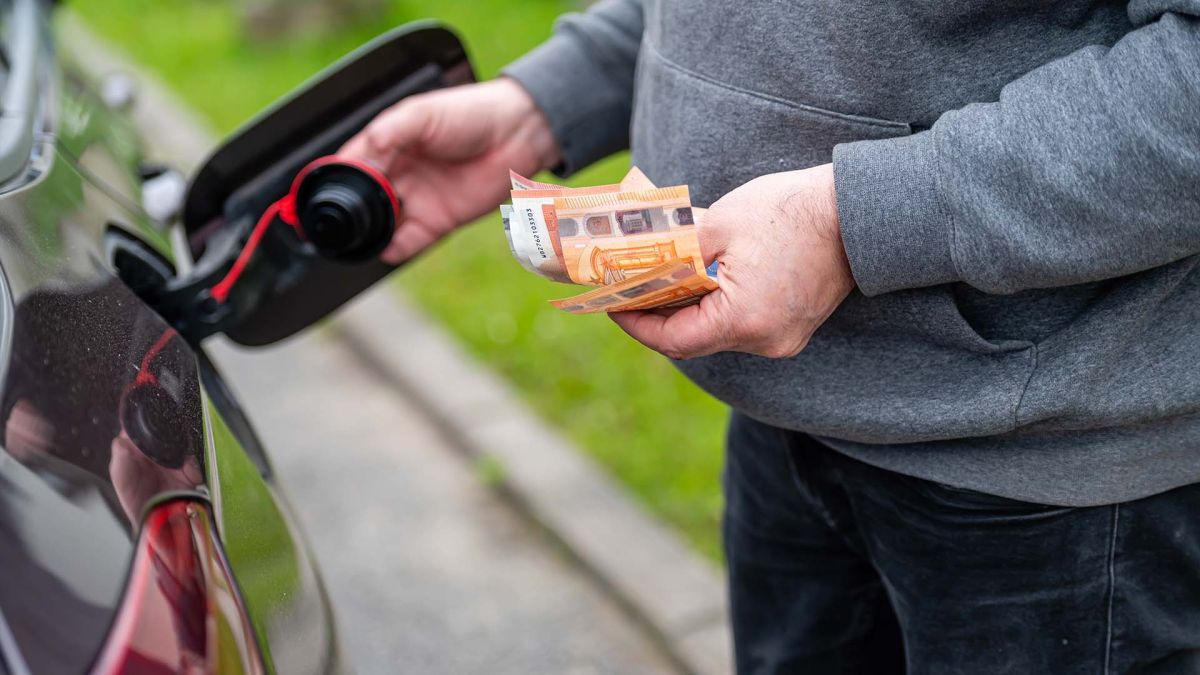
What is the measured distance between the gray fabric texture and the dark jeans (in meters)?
0.05

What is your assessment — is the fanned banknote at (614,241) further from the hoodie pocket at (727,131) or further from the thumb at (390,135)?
the thumb at (390,135)

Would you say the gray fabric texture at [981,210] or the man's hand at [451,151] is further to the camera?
the man's hand at [451,151]

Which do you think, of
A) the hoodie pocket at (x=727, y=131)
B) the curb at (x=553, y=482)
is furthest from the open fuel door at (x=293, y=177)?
the curb at (x=553, y=482)

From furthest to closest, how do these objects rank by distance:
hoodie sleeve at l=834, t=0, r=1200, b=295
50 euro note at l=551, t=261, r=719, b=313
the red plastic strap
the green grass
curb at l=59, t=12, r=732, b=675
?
the green grass
curb at l=59, t=12, r=732, b=675
the red plastic strap
50 euro note at l=551, t=261, r=719, b=313
hoodie sleeve at l=834, t=0, r=1200, b=295

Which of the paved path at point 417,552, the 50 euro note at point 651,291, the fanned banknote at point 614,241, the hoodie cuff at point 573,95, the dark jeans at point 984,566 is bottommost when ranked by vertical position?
the paved path at point 417,552

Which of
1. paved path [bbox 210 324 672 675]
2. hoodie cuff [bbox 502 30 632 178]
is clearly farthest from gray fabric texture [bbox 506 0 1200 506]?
paved path [bbox 210 324 672 675]

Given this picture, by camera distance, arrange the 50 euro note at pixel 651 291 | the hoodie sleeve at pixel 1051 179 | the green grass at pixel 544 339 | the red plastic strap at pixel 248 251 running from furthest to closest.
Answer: the green grass at pixel 544 339, the red plastic strap at pixel 248 251, the 50 euro note at pixel 651 291, the hoodie sleeve at pixel 1051 179

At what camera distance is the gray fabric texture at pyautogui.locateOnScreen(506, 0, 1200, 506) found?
1.03 meters

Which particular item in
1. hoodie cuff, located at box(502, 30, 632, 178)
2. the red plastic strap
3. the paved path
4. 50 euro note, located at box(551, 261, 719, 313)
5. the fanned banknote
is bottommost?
the paved path

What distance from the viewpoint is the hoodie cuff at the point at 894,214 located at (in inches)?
42.8

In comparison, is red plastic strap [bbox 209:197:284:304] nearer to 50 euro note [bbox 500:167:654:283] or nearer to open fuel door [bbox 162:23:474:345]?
open fuel door [bbox 162:23:474:345]

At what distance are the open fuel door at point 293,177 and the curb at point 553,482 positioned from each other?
106cm

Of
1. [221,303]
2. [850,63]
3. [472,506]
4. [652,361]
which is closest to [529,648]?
[472,506]

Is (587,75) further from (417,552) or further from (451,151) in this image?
(417,552)
